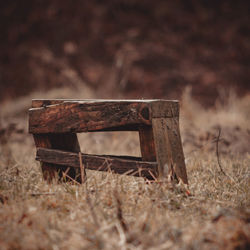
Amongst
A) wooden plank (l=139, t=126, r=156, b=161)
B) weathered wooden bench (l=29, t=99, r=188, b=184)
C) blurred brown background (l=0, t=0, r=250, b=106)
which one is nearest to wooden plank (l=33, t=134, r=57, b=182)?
weathered wooden bench (l=29, t=99, r=188, b=184)

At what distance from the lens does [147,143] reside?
5.41ft

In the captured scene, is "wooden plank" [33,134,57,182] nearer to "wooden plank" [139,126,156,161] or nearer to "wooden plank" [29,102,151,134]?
"wooden plank" [29,102,151,134]

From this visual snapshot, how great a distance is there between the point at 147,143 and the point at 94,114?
361 millimetres

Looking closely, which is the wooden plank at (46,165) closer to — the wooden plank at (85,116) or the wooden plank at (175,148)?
the wooden plank at (85,116)

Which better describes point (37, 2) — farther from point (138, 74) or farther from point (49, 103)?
point (49, 103)

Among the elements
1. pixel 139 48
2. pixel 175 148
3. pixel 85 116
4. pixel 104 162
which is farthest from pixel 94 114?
pixel 139 48

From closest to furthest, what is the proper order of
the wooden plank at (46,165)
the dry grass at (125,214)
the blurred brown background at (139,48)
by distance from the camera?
the dry grass at (125,214)
the wooden plank at (46,165)
the blurred brown background at (139,48)

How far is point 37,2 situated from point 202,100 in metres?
5.69

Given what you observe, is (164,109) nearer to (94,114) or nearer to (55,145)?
(94,114)

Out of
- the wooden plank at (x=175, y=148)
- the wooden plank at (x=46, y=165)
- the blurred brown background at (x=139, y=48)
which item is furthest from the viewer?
the blurred brown background at (x=139, y=48)

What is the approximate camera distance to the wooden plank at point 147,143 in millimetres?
1626

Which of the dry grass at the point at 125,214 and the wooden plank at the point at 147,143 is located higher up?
the wooden plank at the point at 147,143

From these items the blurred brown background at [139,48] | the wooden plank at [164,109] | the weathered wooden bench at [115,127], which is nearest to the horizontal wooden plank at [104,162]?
the weathered wooden bench at [115,127]

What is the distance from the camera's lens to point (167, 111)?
172cm
